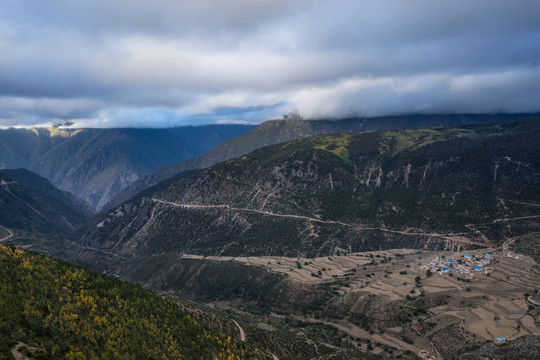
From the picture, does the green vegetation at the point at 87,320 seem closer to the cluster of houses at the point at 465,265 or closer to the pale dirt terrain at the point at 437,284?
the pale dirt terrain at the point at 437,284

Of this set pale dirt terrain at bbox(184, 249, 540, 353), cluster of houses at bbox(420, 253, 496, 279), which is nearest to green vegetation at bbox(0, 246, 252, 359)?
pale dirt terrain at bbox(184, 249, 540, 353)

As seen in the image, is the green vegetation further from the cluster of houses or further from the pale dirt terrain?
the cluster of houses

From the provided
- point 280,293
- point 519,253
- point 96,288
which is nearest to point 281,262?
point 280,293

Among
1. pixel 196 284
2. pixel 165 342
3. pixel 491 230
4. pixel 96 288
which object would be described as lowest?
pixel 196 284

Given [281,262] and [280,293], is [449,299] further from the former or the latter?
[281,262]

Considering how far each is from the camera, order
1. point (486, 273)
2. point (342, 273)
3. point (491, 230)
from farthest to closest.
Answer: point (491, 230)
point (342, 273)
point (486, 273)

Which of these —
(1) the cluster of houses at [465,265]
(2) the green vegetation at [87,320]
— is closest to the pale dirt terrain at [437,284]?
(1) the cluster of houses at [465,265]
